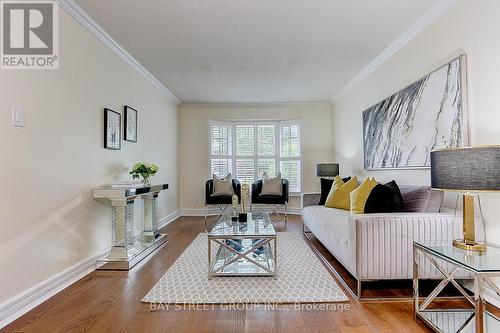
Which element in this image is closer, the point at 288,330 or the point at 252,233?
the point at 288,330

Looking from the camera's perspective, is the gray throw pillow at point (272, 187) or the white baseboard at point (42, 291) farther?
the gray throw pillow at point (272, 187)

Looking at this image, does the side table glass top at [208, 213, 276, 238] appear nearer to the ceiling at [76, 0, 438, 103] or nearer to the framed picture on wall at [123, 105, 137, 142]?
the framed picture on wall at [123, 105, 137, 142]

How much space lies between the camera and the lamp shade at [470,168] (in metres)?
1.43

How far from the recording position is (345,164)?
5105mm

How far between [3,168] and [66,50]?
1220 mm

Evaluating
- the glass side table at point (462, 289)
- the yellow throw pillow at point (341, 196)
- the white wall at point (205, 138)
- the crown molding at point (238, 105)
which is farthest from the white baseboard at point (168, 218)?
the glass side table at point (462, 289)

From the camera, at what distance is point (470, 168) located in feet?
4.86

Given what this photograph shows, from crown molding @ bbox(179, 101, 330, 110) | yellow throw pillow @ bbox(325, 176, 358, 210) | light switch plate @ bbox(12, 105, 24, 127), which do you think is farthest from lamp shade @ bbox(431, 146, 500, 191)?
crown molding @ bbox(179, 101, 330, 110)

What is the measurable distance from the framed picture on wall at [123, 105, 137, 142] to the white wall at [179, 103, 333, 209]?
2.23 m

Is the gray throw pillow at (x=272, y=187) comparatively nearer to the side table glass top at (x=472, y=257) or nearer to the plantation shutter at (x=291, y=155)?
the plantation shutter at (x=291, y=155)

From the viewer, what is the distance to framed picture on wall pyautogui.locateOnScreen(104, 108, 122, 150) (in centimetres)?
296

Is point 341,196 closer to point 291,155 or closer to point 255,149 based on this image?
point 291,155

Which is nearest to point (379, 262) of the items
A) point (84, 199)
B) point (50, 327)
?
point (50, 327)

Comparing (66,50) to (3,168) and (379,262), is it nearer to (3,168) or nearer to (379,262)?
(3,168)
